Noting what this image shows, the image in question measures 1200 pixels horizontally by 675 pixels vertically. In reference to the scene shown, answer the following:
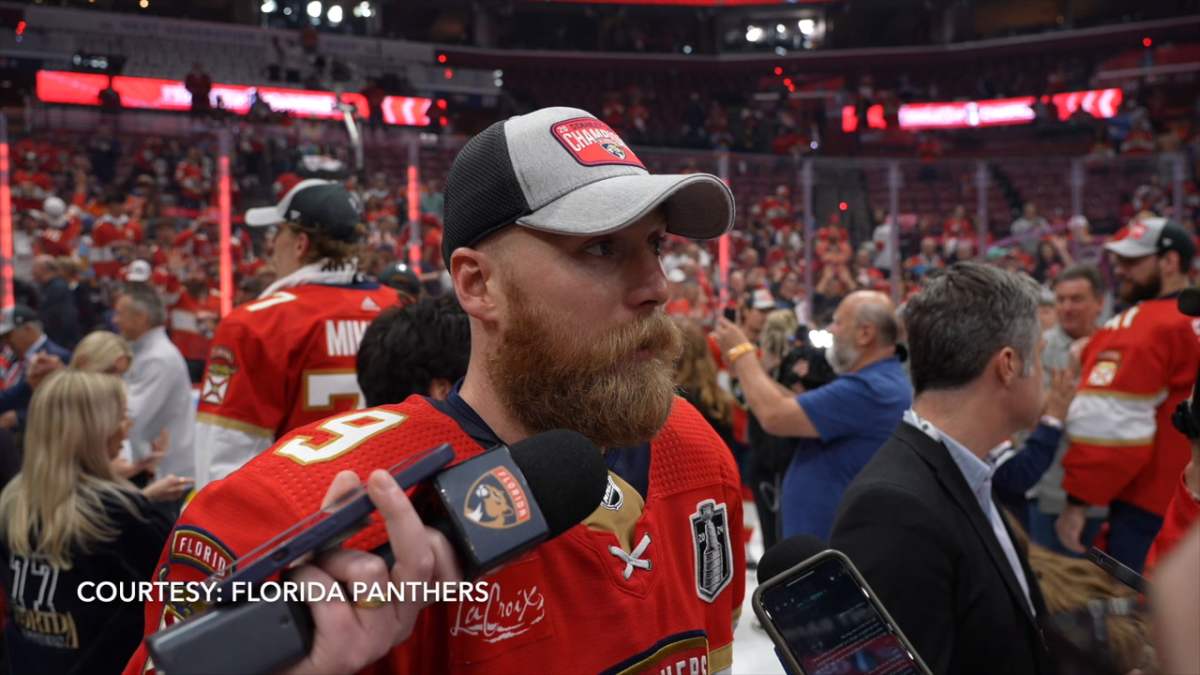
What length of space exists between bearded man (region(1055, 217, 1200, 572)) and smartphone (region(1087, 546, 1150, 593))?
308 centimetres

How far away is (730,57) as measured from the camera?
23453 mm

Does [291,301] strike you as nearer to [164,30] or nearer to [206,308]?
[206,308]

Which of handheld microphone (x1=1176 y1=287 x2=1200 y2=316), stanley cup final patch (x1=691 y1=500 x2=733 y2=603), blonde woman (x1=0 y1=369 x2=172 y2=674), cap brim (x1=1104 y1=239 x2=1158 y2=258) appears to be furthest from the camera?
cap brim (x1=1104 y1=239 x2=1158 y2=258)

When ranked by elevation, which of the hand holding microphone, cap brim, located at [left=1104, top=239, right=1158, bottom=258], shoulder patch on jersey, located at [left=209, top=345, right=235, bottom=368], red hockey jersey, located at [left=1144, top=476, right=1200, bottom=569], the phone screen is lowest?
red hockey jersey, located at [left=1144, top=476, right=1200, bottom=569]

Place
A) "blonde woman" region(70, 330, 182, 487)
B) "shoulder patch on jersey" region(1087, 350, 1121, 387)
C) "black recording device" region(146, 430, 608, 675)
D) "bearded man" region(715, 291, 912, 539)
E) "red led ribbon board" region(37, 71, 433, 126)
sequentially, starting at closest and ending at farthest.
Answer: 1. "black recording device" region(146, 430, 608, 675)
2. "bearded man" region(715, 291, 912, 539)
3. "shoulder patch on jersey" region(1087, 350, 1121, 387)
4. "blonde woman" region(70, 330, 182, 487)
5. "red led ribbon board" region(37, 71, 433, 126)

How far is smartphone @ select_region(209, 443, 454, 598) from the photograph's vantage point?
29.7 inches

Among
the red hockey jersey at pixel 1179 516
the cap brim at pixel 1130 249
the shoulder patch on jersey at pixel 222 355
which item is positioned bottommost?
the red hockey jersey at pixel 1179 516

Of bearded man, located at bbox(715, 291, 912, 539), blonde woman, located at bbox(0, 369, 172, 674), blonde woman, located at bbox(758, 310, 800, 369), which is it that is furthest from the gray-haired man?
blonde woman, located at bbox(758, 310, 800, 369)

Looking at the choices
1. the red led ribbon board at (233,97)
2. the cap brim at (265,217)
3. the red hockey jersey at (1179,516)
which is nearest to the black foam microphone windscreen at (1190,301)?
the red hockey jersey at (1179,516)

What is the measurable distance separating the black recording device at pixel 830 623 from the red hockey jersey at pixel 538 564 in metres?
0.19

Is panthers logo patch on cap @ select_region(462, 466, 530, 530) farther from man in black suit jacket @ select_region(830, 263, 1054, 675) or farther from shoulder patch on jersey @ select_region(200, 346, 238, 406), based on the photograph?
shoulder patch on jersey @ select_region(200, 346, 238, 406)

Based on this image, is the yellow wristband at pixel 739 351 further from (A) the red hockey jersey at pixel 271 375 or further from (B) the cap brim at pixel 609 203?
(B) the cap brim at pixel 609 203

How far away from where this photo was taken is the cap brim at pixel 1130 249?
13.1ft
